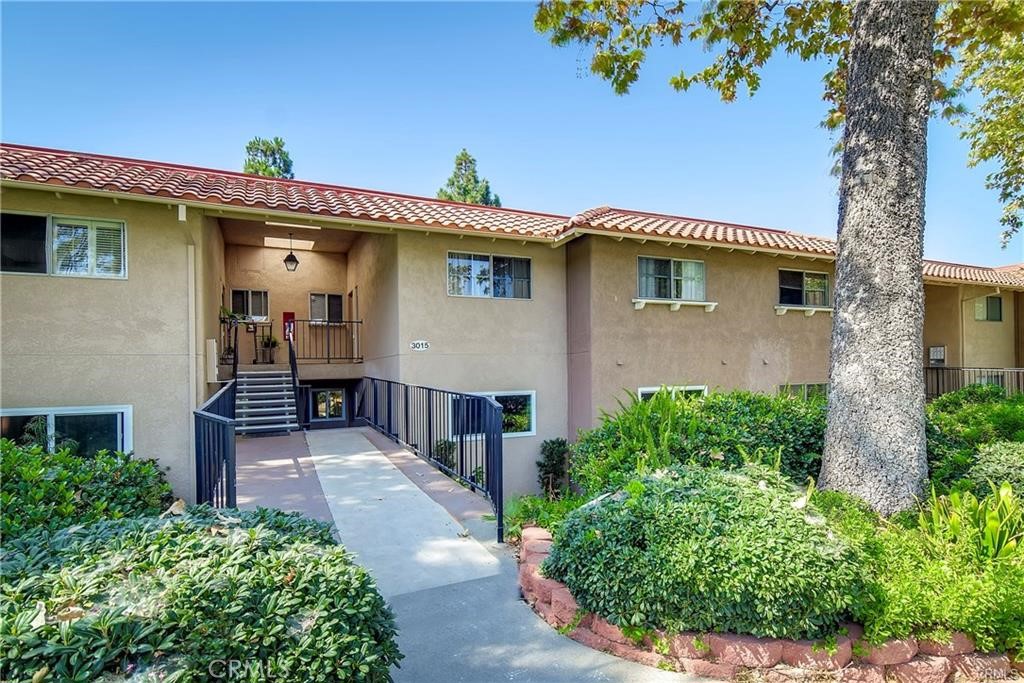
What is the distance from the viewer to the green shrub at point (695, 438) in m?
4.79

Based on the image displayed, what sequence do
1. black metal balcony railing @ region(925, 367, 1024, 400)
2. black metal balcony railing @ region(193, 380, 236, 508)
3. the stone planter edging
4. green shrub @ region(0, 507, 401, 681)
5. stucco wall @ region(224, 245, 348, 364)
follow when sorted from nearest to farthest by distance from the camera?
green shrub @ region(0, 507, 401, 681)
the stone planter edging
black metal balcony railing @ region(193, 380, 236, 508)
stucco wall @ region(224, 245, 348, 364)
black metal balcony railing @ region(925, 367, 1024, 400)

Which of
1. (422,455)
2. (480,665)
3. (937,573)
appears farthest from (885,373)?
(422,455)

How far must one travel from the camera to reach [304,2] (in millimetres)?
7914

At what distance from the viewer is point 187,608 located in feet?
6.18

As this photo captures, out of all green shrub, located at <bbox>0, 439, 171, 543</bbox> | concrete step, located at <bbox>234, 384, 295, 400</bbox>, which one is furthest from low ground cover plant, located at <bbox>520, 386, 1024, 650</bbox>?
concrete step, located at <bbox>234, 384, 295, 400</bbox>

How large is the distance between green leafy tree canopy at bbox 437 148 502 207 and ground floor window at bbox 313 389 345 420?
666 inches

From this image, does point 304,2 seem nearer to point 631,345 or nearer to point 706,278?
point 631,345

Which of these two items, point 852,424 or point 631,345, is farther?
point 631,345

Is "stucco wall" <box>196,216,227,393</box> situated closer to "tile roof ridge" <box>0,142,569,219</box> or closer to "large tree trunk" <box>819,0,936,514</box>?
"tile roof ridge" <box>0,142,569,219</box>

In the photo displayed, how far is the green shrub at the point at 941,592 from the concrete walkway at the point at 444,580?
1.32 m

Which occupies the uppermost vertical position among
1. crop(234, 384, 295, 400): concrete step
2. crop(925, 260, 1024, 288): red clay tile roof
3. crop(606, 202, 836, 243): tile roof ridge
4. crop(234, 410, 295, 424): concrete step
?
crop(606, 202, 836, 243): tile roof ridge

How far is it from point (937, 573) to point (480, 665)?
300 centimetres

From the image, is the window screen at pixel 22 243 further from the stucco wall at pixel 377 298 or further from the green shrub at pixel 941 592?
the green shrub at pixel 941 592

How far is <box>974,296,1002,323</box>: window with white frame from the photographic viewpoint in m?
16.9
